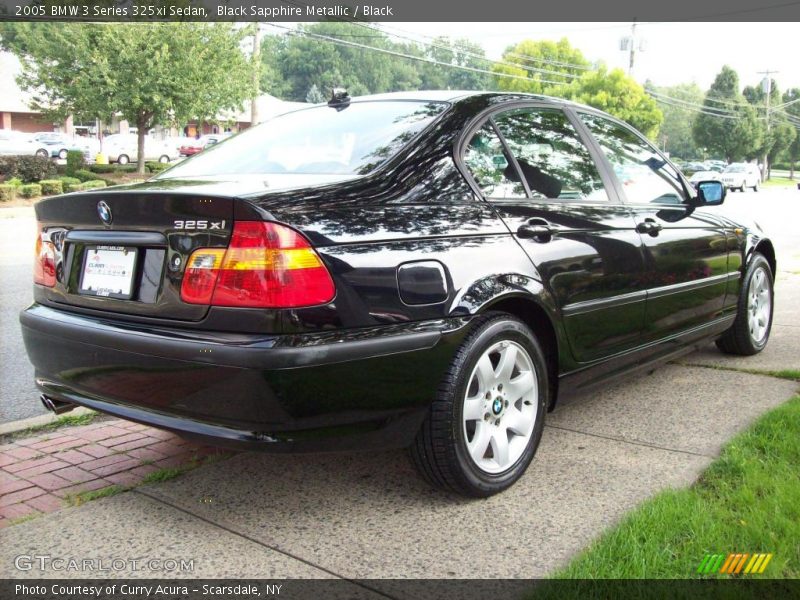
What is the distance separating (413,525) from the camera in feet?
9.25

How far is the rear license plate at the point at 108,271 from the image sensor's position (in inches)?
108

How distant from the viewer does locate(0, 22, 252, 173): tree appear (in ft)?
90.0

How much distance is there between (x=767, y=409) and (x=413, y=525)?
2.31 meters

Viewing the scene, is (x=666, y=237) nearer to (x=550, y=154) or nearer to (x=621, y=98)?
(x=550, y=154)

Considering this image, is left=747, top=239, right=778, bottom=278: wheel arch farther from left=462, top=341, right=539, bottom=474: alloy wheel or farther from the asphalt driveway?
left=462, top=341, right=539, bottom=474: alloy wheel

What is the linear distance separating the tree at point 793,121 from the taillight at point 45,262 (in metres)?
84.8

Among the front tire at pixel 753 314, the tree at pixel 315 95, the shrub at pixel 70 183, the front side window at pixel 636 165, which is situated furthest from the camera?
the tree at pixel 315 95

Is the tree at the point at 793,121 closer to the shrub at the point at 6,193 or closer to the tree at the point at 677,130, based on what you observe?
the tree at the point at 677,130

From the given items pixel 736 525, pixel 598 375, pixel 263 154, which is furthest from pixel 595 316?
pixel 263 154

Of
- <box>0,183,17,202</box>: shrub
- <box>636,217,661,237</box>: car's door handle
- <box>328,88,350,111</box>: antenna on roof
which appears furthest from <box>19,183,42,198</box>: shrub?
<box>636,217,661,237</box>: car's door handle

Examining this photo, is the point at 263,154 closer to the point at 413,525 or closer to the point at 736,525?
the point at 413,525

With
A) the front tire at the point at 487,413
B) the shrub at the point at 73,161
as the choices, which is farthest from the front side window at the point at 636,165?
the shrub at the point at 73,161

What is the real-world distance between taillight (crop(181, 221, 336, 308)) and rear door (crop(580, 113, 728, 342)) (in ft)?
6.84

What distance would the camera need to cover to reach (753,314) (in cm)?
527
